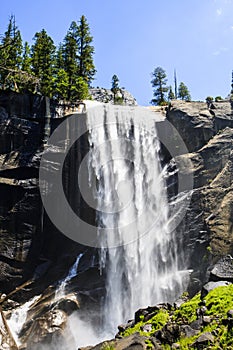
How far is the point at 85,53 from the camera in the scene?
40.2m

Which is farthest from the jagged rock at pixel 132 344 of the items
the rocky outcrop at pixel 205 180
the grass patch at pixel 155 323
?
the rocky outcrop at pixel 205 180

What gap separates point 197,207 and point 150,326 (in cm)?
1433

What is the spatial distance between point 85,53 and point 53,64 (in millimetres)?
4665

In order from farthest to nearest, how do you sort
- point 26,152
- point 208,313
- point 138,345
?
1. point 26,152
2. point 208,313
3. point 138,345

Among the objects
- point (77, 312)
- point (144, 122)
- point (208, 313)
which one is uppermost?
point (144, 122)

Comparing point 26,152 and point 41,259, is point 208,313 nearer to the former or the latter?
point 41,259

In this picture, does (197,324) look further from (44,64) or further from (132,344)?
(44,64)

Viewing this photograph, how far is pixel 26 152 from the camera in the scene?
26.8 metres

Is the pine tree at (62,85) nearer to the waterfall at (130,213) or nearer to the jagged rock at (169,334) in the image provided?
the waterfall at (130,213)

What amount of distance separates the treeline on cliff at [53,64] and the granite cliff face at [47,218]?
18.5 feet

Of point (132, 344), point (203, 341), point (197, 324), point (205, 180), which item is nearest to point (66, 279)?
point (205, 180)

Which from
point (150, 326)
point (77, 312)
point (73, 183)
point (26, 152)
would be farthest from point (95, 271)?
point (150, 326)

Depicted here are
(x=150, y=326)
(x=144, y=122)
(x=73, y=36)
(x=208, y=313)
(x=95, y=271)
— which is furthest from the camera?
(x=73, y=36)

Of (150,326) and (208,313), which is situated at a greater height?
(208,313)
